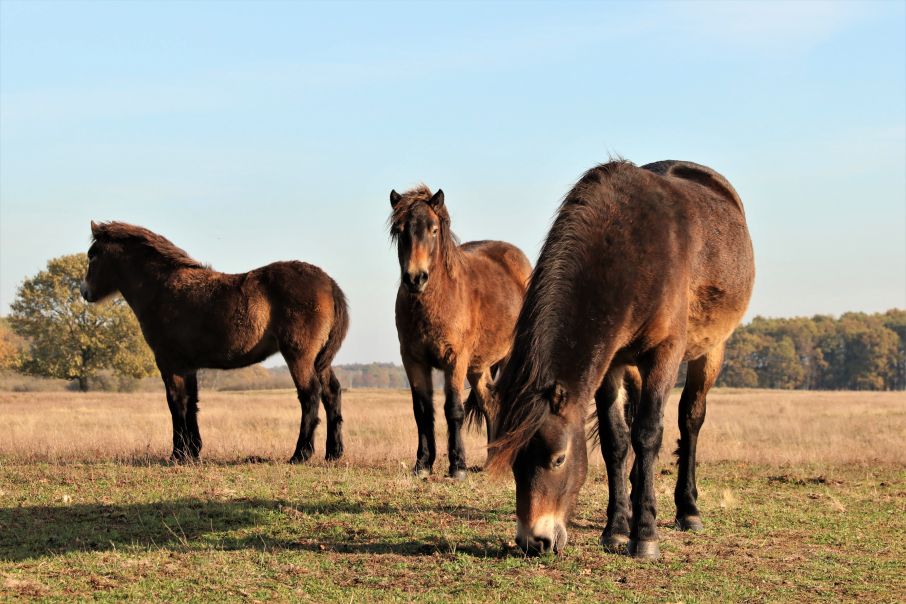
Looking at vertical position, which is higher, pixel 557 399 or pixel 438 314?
pixel 438 314

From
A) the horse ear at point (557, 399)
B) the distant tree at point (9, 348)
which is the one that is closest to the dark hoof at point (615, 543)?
the horse ear at point (557, 399)

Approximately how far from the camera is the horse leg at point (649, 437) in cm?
643

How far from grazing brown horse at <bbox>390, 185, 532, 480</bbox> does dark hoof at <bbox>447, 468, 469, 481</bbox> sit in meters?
0.01

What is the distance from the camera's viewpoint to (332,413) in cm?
1195

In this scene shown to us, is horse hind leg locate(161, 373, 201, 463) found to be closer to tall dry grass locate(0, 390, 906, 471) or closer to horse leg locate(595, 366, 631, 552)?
tall dry grass locate(0, 390, 906, 471)

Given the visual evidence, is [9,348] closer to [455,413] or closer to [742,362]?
[455,413]

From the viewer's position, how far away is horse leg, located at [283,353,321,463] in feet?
37.5

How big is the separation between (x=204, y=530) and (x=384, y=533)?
1512 millimetres

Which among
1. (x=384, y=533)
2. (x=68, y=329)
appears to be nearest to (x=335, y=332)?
(x=384, y=533)

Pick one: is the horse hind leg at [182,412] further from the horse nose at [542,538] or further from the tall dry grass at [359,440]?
the horse nose at [542,538]

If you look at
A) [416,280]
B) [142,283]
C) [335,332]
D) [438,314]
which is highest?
[142,283]

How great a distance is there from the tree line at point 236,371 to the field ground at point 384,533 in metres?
3.23

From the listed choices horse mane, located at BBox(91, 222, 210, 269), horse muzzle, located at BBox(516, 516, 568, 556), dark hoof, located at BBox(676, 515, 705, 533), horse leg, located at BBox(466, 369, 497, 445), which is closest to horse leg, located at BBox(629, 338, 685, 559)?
horse muzzle, located at BBox(516, 516, 568, 556)

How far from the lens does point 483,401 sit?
456 inches
